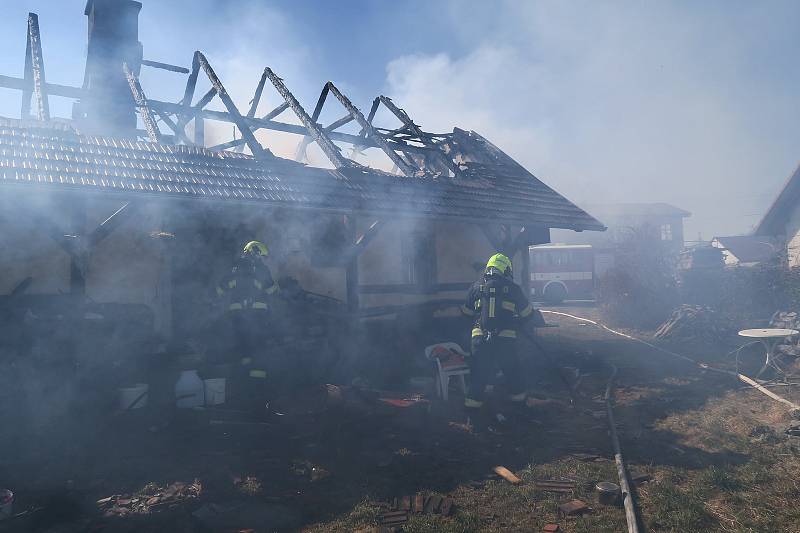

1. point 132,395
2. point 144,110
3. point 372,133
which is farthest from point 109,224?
point 372,133

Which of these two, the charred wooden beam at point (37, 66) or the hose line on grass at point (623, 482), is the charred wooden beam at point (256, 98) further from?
the hose line on grass at point (623, 482)

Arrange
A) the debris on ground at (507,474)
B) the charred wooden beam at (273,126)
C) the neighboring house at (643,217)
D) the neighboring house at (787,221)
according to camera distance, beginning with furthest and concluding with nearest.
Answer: the neighboring house at (643,217)
the neighboring house at (787,221)
the charred wooden beam at (273,126)
the debris on ground at (507,474)

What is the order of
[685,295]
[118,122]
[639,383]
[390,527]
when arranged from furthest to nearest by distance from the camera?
[685,295] → [118,122] → [639,383] → [390,527]

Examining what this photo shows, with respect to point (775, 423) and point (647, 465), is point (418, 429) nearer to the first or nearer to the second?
point (647, 465)

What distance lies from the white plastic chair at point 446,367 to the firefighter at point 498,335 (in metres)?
0.68

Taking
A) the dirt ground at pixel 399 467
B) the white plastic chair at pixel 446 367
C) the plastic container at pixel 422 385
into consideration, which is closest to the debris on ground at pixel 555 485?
the dirt ground at pixel 399 467

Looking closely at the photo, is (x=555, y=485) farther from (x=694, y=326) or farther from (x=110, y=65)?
(x=110, y=65)

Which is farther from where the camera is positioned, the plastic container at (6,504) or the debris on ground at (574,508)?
the debris on ground at (574,508)

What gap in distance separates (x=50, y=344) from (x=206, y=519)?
10.4 ft

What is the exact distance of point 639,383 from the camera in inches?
332

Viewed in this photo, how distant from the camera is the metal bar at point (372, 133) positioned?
10092mm

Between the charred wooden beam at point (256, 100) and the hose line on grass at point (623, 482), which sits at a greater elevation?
the charred wooden beam at point (256, 100)

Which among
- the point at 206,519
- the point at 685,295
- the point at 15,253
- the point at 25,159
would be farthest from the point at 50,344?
the point at 685,295

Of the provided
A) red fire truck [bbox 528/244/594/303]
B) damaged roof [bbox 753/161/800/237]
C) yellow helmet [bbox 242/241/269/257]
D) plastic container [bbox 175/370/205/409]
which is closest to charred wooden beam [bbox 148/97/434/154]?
yellow helmet [bbox 242/241/269/257]
